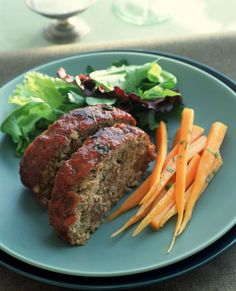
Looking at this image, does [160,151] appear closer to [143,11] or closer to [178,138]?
[178,138]

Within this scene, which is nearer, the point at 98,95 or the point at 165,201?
the point at 165,201

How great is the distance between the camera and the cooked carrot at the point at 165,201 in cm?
186

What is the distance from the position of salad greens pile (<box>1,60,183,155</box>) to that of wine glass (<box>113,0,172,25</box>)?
1147 mm

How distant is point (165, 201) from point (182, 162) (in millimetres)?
209

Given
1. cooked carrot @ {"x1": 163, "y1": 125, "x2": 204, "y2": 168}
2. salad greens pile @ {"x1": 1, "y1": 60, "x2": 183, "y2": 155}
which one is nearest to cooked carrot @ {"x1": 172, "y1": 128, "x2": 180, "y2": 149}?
cooked carrot @ {"x1": 163, "y1": 125, "x2": 204, "y2": 168}

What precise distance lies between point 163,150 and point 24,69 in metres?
1.02

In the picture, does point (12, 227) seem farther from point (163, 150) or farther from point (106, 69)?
point (106, 69)

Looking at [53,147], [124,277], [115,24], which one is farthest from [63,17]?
[124,277]

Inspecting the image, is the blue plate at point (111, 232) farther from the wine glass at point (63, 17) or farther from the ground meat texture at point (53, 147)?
the wine glass at point (63, 17)

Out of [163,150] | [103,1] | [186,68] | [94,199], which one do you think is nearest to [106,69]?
[186,68]

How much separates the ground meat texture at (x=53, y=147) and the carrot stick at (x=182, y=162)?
0.32m

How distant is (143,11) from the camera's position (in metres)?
3.62

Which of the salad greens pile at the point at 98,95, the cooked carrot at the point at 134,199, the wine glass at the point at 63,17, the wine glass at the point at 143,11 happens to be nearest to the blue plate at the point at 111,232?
the cooked carrot at the point at 134,199

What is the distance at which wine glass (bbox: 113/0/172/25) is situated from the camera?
11.7 ft
